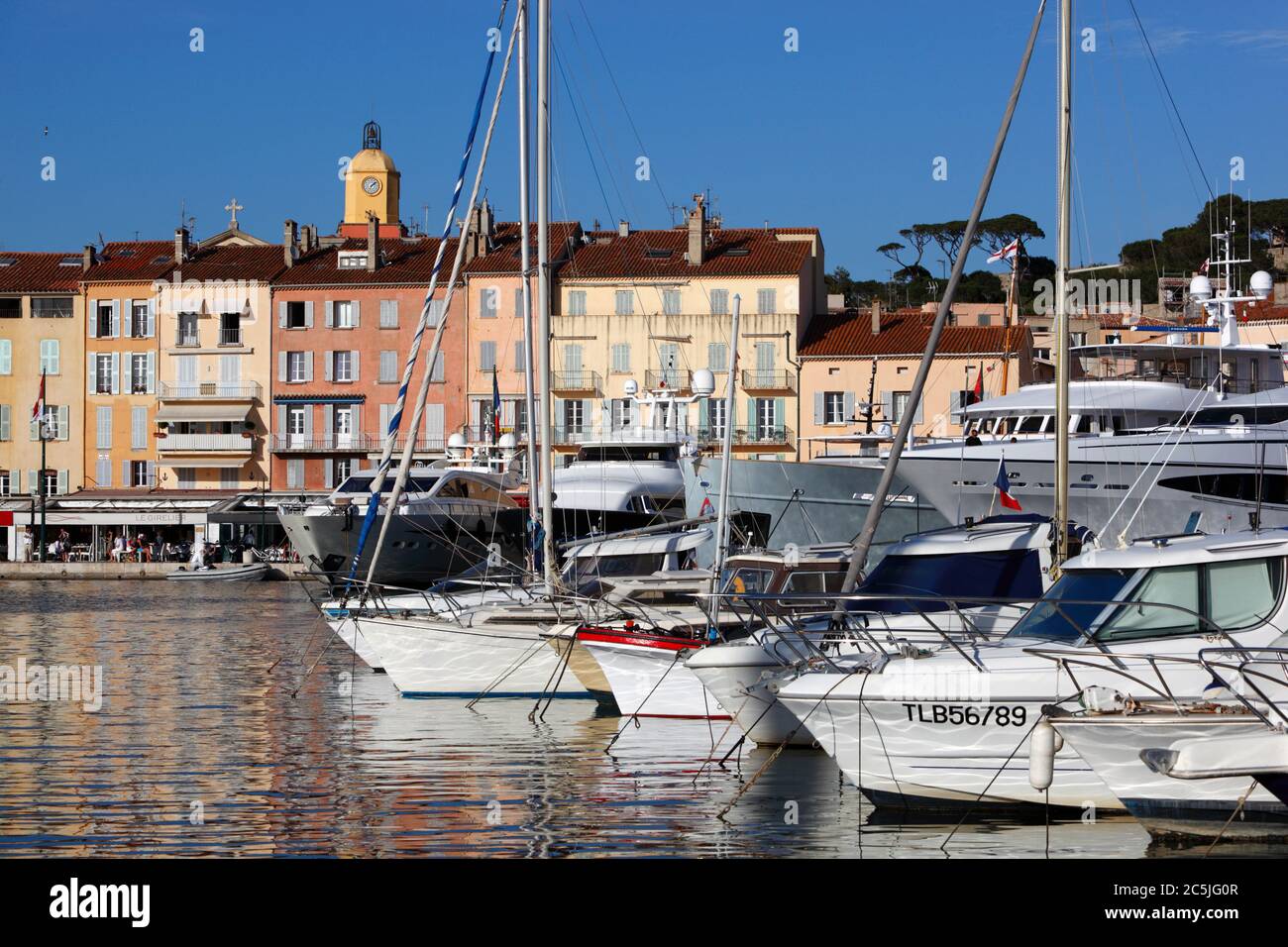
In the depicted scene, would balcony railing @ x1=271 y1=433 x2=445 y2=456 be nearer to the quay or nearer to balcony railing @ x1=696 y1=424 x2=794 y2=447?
the quay

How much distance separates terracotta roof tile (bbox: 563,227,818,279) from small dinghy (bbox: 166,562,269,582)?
660 inches

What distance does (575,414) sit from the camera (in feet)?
231

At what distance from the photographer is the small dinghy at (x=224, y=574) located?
62.1 m

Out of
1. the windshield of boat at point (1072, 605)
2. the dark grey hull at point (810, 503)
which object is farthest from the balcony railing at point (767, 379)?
the windshield of boat at point (1072, 605)

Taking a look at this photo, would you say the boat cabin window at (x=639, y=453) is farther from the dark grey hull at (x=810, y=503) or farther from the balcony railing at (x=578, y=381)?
the balcony railing at (x=578, y=381)

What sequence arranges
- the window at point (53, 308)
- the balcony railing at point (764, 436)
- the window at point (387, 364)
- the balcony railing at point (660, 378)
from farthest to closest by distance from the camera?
the window at point (53, 308) → the window at point (387, 364) → the balcony railing at point (660, 378) → the balcony railing at point (764, 436)

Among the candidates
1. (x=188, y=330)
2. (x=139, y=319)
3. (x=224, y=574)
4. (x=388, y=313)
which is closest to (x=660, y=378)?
(x=388, y=313)

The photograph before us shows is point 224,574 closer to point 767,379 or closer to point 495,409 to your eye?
point 495,409

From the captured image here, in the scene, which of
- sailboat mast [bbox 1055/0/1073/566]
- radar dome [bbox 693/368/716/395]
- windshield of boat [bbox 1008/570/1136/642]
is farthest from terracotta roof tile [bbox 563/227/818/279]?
windshield of boat [bbox 1008/570/1136/642]

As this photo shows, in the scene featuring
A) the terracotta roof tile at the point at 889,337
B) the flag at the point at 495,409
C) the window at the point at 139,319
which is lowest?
the flag at the point at 495,409

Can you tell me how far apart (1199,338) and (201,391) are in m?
48.7

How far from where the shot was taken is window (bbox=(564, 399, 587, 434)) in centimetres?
7025

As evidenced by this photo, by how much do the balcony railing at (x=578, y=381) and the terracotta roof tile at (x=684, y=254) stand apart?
3923mm
